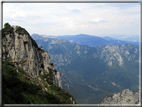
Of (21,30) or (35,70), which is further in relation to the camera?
(21,30)

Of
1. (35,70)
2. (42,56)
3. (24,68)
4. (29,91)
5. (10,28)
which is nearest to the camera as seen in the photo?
(29,91)

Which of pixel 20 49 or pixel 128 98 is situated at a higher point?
pixel 20 49

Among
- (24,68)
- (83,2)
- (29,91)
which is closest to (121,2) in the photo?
(83,2)

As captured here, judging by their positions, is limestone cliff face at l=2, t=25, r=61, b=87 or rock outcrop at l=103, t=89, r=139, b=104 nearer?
limestone cliff face at l=2, t=25, r=61, b=87

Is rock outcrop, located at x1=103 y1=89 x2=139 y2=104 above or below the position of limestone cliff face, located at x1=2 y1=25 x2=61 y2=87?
below

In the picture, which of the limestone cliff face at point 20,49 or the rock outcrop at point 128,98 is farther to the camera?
the rock outcrop at point 128,98

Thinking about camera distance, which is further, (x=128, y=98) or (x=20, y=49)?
(x=128, y=98)

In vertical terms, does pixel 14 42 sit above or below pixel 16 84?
above

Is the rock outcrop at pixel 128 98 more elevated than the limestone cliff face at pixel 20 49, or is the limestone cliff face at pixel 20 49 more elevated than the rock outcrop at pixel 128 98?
the limestone cliff face at pixel 20 49

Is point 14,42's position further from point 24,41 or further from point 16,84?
point 16,84

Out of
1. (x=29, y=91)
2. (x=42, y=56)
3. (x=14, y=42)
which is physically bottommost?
(x=29, y=91)

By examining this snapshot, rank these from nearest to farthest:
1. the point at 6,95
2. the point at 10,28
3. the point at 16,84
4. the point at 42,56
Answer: the point at 6,95
the point at 16,84
the point at 10,28
the point at 42,56
